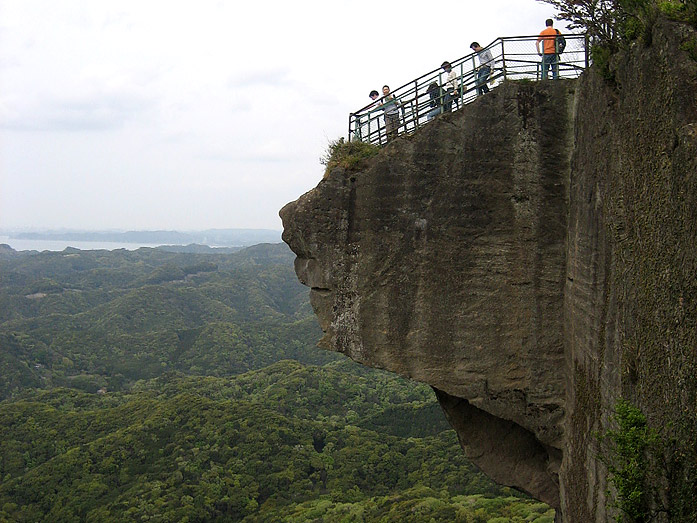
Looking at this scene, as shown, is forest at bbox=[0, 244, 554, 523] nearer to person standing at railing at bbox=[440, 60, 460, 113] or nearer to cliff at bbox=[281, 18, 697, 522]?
cliff at bbox=[281, 18, 697, 522]

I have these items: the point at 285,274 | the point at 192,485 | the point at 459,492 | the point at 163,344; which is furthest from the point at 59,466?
the point at 285,274

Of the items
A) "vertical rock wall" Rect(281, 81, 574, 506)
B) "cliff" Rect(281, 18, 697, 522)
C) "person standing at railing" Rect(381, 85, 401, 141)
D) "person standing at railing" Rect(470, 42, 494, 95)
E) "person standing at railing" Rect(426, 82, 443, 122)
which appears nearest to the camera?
"cliff" Rect(281, 18, 697, 522)

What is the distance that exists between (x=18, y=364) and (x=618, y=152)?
337 feet

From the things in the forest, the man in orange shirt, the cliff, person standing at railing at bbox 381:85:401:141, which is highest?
the man in orange shirt

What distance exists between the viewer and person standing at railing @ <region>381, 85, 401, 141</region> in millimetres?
11742

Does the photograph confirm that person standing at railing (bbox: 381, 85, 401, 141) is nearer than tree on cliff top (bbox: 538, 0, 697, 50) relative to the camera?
No

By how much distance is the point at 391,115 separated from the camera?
466 inches

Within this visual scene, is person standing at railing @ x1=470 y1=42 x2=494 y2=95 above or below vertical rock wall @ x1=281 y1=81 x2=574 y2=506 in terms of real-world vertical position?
above

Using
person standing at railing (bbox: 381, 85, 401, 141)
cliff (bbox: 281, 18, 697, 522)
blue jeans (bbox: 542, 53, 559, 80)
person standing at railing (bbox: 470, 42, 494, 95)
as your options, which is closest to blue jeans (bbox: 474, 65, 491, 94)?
person standing at railing (bbox: 470, 42, 494, 95)

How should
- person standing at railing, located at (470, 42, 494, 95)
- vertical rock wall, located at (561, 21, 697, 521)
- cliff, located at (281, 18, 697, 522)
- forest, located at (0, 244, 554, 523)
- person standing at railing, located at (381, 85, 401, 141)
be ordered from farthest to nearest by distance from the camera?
1. forest, located at (0, 244, 554, 523)
2. person standing at railing, located at (381, 85, 401, 141)
3. person standing at railing, located at (470, 42, 494, 95)
4. cliff, located at (281, 18, 697, 522)
5. vertical rock wall, located at (561, 21, 697, 521)

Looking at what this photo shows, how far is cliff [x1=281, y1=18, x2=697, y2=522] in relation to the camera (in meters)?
6.28

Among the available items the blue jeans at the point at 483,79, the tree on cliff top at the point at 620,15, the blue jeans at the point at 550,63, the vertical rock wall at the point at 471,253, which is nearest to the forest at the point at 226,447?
the vertical rock wall at the point at 471,253

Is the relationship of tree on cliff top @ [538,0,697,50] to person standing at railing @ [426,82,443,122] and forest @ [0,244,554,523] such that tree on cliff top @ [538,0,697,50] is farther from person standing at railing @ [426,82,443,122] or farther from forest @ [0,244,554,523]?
forest @ [0,244,554,523]

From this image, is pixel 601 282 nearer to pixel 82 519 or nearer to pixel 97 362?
pixel 82 519
